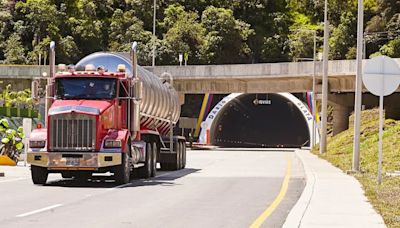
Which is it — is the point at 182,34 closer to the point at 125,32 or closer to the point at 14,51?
the point at 125,32

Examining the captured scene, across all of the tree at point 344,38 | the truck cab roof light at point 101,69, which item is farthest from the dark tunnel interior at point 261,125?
the truck cab roof light at point 101,69

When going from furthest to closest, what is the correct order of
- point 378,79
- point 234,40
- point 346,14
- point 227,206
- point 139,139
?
1. point 234,40
2. point 346,14
3. point 139,139
4. point 378,79
5. point 227,206

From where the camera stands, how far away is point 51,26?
103 metres

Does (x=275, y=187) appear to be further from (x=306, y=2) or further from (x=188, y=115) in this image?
(x=306, y=2)

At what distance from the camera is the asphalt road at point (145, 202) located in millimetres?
14562

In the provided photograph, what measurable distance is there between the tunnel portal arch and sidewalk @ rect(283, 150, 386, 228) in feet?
221

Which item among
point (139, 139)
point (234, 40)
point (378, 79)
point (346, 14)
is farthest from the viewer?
point (234, 40)

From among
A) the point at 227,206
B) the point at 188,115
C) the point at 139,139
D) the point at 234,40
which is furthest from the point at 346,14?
the point at 227,206

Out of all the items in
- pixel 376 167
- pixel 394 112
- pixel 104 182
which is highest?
pixel 394 112

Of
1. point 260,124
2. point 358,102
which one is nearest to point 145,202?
point 358,102

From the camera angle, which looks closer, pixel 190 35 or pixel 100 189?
pixel 100 189

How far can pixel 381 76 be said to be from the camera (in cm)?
2142

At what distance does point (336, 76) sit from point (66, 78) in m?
42.0

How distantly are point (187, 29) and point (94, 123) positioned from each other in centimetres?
8123
